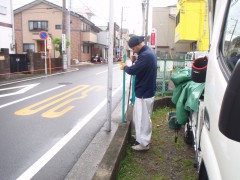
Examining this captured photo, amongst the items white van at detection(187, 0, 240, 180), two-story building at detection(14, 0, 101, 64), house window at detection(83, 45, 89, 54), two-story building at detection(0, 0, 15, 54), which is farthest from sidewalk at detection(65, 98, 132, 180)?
house window at detection(83, 45, 89, 54)

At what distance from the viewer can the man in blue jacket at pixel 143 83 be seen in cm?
382

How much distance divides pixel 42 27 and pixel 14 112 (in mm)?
30666

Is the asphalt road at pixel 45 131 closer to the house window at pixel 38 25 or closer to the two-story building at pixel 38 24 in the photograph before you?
the two-story building at pixel 38 24

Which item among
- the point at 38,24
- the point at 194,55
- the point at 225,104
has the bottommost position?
the point at 225,104

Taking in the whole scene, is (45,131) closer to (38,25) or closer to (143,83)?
(143,83)

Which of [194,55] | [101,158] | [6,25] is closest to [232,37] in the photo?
[101,158]

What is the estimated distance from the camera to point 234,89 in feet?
2.88

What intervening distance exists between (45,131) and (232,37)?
14.2 ft

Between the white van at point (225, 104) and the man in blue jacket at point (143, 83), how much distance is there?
1.78 meters

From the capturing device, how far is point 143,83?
3963 millimetres

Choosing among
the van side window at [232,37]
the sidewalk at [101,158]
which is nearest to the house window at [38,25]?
the sidewalk at [101,158]

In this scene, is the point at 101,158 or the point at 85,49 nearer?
the point at 101,158

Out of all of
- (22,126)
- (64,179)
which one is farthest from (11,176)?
(22,126)

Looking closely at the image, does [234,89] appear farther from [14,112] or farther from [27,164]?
[14,112]
